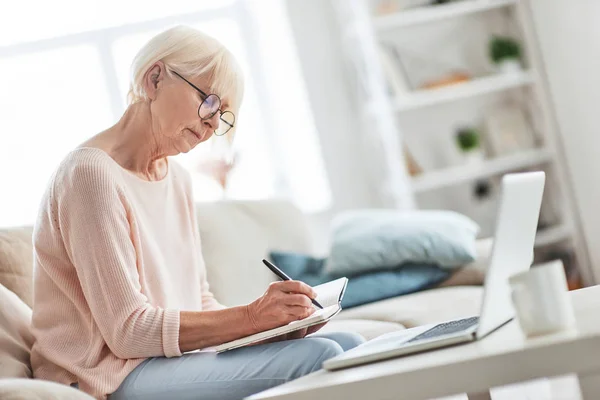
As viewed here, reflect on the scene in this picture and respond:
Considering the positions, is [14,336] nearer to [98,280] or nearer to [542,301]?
[98,280]

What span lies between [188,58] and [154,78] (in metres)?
0.08

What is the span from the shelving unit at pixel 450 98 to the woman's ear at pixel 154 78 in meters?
2.45

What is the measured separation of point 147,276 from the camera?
169cm

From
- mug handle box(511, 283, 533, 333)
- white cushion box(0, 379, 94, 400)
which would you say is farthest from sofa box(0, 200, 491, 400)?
mug handle box(511, 283, 533, 333)

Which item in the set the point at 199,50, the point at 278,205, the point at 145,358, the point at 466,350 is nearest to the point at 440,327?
the point at 466,350

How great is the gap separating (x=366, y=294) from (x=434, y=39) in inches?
79.7

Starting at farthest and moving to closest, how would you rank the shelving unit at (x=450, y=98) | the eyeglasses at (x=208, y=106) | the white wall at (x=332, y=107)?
the white wall at (x=332, y=107), the shelving unit at (x=450, y=98), the eyeglasses at (x=208, y=106)

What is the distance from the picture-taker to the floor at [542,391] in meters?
2.32

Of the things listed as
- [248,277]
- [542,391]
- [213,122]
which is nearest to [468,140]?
[248,277]

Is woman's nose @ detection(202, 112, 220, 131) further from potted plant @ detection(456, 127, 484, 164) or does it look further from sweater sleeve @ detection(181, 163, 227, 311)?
potted plant @ detection(456, 127, 484, 164)

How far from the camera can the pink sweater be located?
151 cm

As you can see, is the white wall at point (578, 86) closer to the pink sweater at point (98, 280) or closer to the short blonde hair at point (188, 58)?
the short blonde hair at point (188, 58)

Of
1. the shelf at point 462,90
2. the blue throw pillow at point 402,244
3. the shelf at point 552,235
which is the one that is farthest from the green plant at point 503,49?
the blue throw pillow at point 402,244

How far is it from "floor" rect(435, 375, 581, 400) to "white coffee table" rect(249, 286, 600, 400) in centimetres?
124
